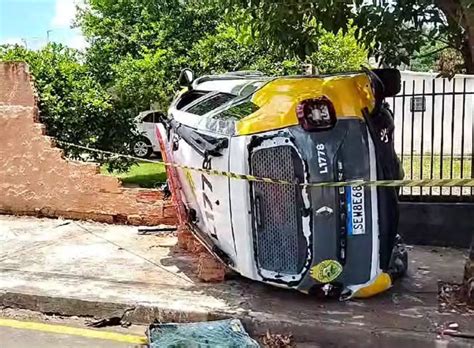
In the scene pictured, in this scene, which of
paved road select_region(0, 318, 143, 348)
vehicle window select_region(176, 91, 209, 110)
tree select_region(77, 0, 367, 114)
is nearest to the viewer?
paved road select_region(0, 318, 143, 348)

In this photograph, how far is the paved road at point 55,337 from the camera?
476cm

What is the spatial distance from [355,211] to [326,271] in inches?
20.6

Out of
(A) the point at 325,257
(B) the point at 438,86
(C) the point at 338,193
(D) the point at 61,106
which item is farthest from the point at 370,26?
(B) the point at 438,86

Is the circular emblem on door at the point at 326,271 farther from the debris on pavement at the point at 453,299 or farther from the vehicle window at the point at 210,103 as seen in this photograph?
the vehicle window at the point at 210,103

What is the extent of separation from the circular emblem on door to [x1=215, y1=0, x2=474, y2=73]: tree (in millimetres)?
2034

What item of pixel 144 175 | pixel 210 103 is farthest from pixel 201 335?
pixel 144 175

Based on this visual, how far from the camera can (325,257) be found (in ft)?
16.6

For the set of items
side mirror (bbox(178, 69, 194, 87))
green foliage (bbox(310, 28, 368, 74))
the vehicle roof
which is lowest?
the vehicle roof

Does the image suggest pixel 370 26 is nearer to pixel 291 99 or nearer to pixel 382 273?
pixel 291 99

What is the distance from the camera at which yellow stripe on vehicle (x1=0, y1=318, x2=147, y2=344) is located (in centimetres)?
488

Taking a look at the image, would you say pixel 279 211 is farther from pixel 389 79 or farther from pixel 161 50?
pixel 161 50

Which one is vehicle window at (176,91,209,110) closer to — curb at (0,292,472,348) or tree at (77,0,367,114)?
curb at (0,292,472,348)

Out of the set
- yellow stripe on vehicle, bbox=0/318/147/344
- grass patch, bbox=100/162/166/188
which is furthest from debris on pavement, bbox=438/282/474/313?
grass patch, bbox=100/162/166/188

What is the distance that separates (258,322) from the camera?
4.95m
